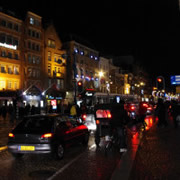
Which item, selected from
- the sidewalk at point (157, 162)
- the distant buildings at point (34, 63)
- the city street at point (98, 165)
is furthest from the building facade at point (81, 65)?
the city street at point (98, 165)

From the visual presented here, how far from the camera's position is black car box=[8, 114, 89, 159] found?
7.47 m

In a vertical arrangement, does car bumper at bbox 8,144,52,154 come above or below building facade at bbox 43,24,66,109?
below

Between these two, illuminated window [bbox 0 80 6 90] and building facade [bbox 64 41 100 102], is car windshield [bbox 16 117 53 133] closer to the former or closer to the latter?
illuminated window [bbox 0 80 6 90]

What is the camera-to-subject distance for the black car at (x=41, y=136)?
7469mm

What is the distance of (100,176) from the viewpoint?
5957mm

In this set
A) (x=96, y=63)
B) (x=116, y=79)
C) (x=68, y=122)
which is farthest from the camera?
(x=116, y=79)

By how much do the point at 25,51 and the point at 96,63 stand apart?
25.7m

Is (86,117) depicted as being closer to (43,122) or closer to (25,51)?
(43,122)

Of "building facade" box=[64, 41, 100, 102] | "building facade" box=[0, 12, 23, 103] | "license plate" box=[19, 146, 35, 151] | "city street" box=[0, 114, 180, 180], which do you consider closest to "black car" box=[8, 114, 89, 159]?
"license plate" box=[19, 146, 35, 151]

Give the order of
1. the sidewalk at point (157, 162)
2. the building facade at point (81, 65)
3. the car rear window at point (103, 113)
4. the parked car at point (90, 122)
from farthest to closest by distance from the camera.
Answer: the building facade at point (81, 65) → the parked car at point (90, 122) → the car rear window at point (103, 113) → the sidewalk at point (157, 162)

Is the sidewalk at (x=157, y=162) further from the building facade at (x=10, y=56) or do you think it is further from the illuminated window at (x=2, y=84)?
the illuminated window at (x=2, y=84)

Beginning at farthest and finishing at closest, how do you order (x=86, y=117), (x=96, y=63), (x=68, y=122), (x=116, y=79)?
(x=116, y=79) → (x=96, y=63) → (x=86, y=117) → (x=68, y=122)

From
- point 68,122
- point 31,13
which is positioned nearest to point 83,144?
point 68,122

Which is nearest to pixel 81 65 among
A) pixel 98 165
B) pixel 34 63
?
pixel 34 63
